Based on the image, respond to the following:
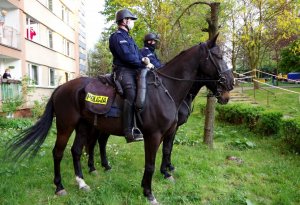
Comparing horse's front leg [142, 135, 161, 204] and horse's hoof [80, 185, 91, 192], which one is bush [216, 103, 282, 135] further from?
horse's hoof [80, 185, 91, 192]

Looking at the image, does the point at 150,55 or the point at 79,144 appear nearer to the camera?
the point at 79,144

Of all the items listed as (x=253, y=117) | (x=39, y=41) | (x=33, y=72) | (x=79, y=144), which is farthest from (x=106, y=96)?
(x=39, y=41)

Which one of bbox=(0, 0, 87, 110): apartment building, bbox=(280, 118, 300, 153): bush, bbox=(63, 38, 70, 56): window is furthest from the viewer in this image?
bbox=(63, 38, 70, 56): window

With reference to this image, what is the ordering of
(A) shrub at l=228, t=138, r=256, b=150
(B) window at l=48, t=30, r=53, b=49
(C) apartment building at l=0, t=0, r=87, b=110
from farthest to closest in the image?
1. (B) window at l=48, t=30, r=53, b=49
2. (C) apartment building at l=0, t=0, r=87, b=110
3. (A) shrub at l=228, t=138, r=256, b=150

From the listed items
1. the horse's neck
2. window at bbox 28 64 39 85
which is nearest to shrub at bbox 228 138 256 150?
the horse's neck

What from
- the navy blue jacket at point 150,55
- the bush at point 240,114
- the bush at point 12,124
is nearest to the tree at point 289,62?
the bush at point 240,114

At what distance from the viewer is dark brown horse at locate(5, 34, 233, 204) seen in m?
4.64

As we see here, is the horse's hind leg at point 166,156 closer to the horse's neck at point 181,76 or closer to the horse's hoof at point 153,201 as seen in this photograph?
the horse's hoof at point 153,201

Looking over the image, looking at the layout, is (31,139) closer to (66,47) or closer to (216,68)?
(216,68)

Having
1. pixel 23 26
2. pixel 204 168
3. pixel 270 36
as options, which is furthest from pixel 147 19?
pixel 204 168

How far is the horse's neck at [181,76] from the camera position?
4891 mm

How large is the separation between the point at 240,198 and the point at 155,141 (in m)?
1.57

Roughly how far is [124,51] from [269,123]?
6.01 m

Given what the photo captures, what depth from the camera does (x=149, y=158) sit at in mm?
4695
